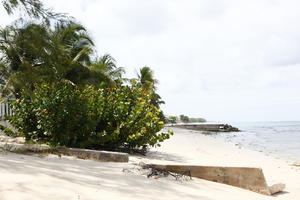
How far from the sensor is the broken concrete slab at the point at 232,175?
4.59 meters

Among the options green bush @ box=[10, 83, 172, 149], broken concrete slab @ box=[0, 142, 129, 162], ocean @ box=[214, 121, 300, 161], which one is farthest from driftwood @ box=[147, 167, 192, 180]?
ocean @ box=[214, 121, 300, 161]

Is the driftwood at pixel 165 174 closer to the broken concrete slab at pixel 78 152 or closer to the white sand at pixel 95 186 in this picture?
the white sand at pixel 95 186

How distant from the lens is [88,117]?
690 centimetres

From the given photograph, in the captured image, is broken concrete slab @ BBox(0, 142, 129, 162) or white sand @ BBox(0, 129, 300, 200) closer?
white sand @ BBox(0, 129, 300, 200)

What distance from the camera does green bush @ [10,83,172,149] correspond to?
6.81 m

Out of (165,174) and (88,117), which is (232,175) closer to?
(165,174)

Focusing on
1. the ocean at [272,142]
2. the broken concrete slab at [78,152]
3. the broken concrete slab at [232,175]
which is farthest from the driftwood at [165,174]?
the ocean at [272,142]

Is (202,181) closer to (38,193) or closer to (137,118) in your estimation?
(38,193)

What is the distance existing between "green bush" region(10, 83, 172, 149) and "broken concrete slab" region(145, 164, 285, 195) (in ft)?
8.88

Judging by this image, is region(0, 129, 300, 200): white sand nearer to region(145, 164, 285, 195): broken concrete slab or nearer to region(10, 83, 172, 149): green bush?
region(145, 164, 285, 195): broken concrete slab

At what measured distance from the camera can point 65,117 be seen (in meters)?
6.79

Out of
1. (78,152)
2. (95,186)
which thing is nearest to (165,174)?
(95,186)

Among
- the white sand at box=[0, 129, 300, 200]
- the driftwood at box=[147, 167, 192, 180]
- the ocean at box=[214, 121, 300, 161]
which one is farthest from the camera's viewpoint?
the ocean at box=[214, 121, 300, 161]

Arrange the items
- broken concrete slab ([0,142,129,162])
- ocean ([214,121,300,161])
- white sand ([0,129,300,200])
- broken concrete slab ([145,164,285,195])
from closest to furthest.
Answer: white sand ([0,129,300,200]), broken concrete slab ([145,164,285,195]), broken concrete slab ([0,142,129,162]), ocean ([214,121,300,161])
